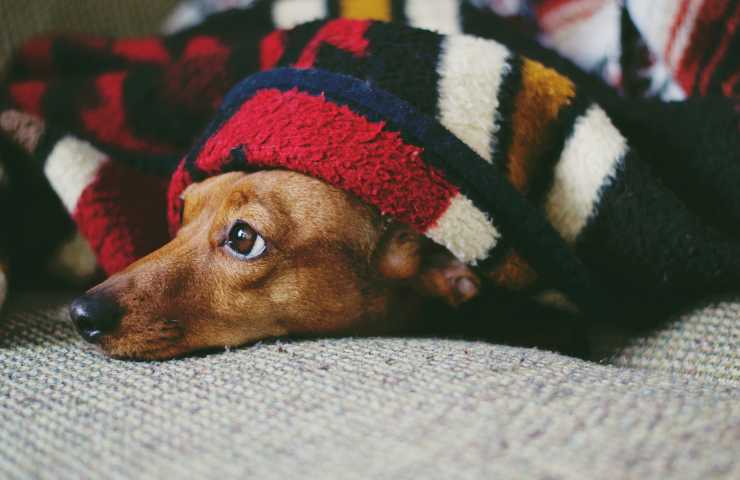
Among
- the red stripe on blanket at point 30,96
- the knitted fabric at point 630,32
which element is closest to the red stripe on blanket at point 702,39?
the knitted fabric at point 630,32

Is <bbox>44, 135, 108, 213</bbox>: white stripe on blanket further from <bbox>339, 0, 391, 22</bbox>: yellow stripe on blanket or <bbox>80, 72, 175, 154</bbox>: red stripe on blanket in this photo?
<bbox>339, 0, 391, 22</bbox>: yellow stripe on blanket

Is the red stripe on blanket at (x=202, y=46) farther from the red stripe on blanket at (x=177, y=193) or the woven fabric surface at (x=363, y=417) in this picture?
the woven fabric surface at (x=363, y=417)

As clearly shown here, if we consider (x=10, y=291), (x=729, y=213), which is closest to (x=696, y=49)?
(x=729, y=213)

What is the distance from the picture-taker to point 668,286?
1.15 m

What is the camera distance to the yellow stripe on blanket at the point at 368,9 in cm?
168

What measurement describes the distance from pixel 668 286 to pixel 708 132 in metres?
0.30

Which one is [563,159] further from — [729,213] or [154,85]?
[154,85]

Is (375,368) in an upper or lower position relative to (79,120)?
lower

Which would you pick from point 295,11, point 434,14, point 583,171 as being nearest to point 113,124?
point 295,11

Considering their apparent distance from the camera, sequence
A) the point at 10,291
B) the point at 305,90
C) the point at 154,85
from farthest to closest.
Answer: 1. the point at 154,85
2. the point at 10,291
3. the point at 305,90

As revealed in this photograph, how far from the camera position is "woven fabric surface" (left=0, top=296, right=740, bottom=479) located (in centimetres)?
65

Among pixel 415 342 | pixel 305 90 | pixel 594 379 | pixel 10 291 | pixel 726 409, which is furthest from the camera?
pixel 10 291

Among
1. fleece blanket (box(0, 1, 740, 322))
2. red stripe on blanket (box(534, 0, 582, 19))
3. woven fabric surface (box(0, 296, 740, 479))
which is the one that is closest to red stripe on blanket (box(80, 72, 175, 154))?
fleece blanket (box(0, 1, 740, 322))

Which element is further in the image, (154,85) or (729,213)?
(154,85)
